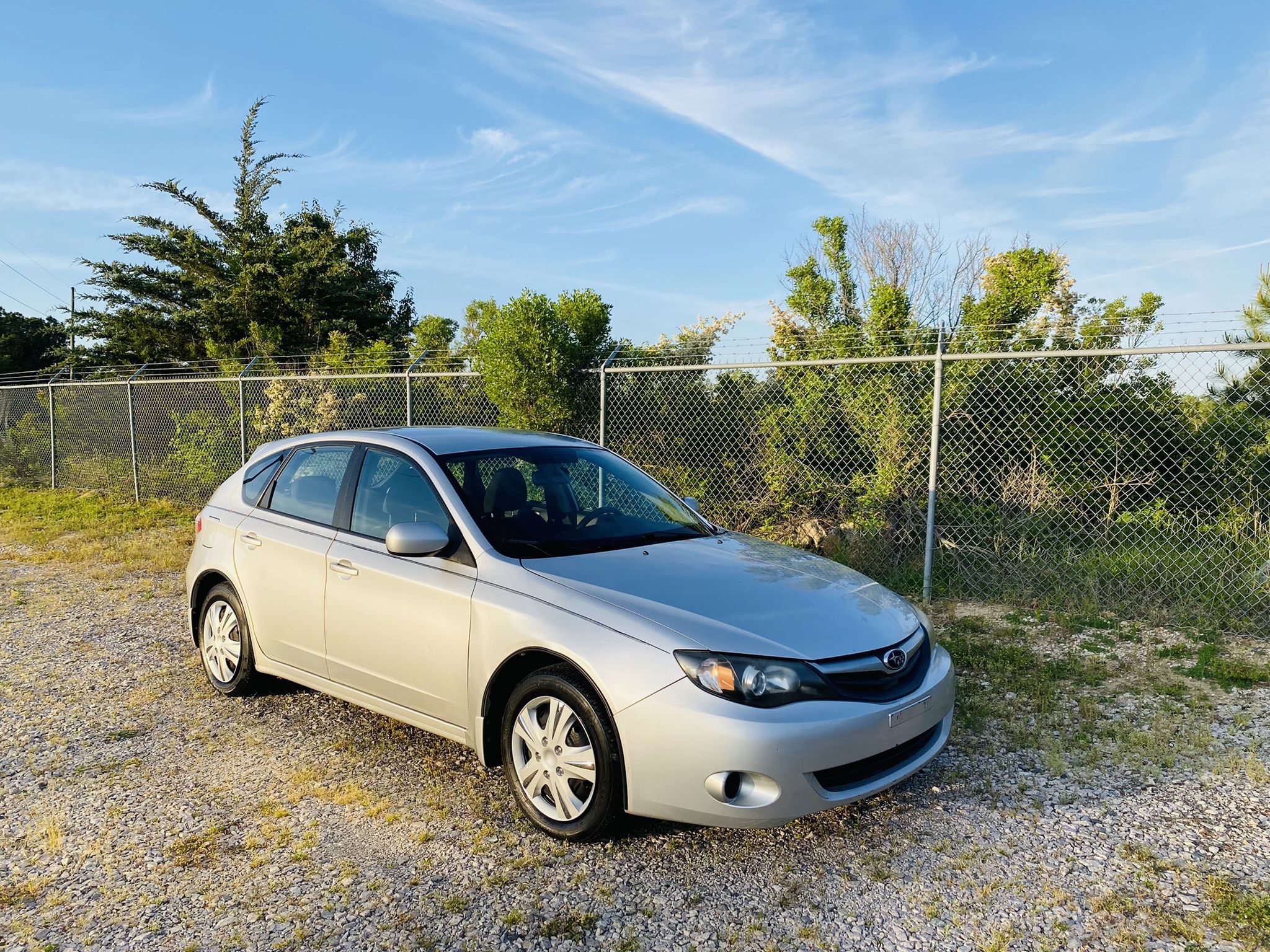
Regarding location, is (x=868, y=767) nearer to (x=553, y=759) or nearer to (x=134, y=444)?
(x=553, y=759)

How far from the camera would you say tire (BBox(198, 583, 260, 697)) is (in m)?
4.79

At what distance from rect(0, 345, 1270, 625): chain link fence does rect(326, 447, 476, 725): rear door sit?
3.69 m

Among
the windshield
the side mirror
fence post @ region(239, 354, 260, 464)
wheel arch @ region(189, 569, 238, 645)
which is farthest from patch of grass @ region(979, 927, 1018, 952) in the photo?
fence post @ region(239, 354, 260, 464)

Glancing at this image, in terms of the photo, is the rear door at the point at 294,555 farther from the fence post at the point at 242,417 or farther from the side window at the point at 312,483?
the fence post at the point at 242,417

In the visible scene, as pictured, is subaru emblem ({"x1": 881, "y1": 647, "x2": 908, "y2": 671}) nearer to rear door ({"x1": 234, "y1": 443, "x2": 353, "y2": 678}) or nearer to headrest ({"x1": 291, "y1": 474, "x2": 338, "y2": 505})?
rear door ({"x1": 234, "y1": 443, "x2": 353, "y2": 678})

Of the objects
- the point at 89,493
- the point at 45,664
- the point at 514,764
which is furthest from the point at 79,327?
the point at 514,764

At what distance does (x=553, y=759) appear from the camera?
328 cm

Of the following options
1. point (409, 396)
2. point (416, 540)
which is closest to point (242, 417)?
point (409, 396)

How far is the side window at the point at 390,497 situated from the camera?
400cm

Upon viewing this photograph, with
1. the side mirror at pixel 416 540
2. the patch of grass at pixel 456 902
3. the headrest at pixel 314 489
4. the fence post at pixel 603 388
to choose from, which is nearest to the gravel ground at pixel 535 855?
the patch of grass at pixel 456 902

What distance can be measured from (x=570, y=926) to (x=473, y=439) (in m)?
2.40

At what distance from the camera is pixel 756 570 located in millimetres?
3758

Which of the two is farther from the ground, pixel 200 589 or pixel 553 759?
pixel 200 589

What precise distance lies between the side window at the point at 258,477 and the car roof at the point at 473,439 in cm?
85
